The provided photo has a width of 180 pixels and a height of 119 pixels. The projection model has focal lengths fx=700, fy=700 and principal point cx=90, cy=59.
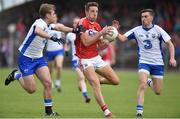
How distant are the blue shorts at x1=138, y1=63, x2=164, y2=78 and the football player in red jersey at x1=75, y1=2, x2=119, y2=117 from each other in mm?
941

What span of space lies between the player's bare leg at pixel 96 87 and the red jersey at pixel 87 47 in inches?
14.9

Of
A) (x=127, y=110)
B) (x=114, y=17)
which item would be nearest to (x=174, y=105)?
(x=127, y=110)

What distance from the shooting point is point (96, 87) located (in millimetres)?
15219

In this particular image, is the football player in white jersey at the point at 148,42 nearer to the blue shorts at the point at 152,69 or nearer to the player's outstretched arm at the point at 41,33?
the blue shorts at the point at 152,69

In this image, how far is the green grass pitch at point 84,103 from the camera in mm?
16219

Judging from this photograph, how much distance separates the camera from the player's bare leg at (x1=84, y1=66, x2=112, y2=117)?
15141 mm

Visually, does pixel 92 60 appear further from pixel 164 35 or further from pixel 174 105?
pixel 174 105

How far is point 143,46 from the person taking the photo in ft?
55.1

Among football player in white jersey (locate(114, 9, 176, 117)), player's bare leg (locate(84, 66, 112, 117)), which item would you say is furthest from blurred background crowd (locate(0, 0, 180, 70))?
player's bare leg (locate(84, 66, 112, 117))

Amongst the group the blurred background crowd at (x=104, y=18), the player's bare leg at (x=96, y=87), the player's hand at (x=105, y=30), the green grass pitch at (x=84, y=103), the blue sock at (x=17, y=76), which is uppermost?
the blurred background crowd at (x=104, y=18)

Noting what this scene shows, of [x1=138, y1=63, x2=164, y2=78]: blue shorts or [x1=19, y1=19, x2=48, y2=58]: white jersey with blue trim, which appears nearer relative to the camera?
[x1=19, y1=19, x2=48, y2=58]: white jersey with blue trim

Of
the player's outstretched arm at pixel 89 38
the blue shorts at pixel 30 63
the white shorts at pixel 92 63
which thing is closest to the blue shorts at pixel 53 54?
the blue shorts at pixel 30 63

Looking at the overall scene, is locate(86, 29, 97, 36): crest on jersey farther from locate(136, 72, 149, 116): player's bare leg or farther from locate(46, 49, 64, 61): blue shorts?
locate(46, 49, 64, 61): blue shorts

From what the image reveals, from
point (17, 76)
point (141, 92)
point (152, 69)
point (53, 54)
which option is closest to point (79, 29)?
point (141, 92)
